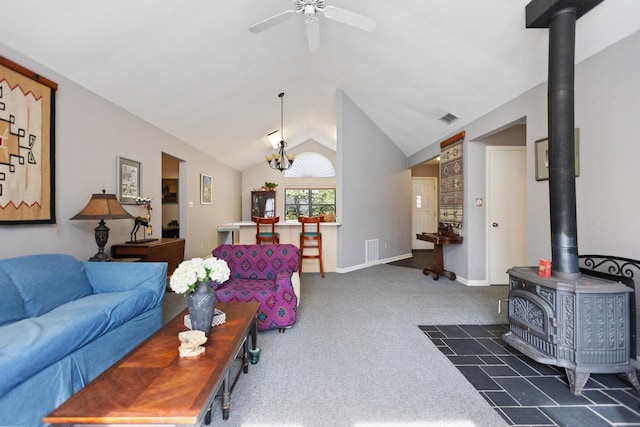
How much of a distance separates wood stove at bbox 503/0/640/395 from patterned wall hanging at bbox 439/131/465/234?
222 centimetres

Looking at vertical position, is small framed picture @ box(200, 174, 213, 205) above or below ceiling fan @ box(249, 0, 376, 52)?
below

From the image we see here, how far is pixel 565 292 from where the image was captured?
1.77 metres

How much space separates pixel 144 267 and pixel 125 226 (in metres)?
1.47

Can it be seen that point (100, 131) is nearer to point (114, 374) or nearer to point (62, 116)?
point (62, 116)

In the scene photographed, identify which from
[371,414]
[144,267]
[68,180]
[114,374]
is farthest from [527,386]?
[68,180]

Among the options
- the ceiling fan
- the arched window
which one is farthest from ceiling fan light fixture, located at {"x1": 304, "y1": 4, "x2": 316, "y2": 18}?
the arched window

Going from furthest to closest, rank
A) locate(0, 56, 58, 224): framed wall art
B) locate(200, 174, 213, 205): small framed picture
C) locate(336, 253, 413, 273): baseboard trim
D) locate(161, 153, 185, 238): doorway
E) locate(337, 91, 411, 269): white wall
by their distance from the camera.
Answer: locate(161, 153, 185, 238): doorway → locate(200, 174, 213, 205): small framed picture → locate(337, 91, 411, 269): white wall → locate(336, 253, 413, 273): baseboard trim → locate(0, 56, 58, 224): framed wall art

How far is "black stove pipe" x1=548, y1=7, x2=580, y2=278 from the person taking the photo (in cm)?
191

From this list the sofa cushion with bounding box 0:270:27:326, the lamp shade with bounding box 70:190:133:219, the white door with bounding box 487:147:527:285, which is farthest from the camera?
the white door with bounding box 487:147:527:285

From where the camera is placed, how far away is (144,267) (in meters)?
2.35

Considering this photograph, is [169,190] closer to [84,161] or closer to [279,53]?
[84,161]

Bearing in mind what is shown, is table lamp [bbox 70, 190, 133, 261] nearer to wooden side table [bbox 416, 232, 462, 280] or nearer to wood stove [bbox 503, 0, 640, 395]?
wood stove [bbox 503, 0, 640, 395]

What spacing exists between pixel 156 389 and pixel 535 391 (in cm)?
212

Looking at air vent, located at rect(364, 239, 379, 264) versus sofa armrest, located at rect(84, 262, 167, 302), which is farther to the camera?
air vent, located at rect(364, 239, 379, 264)
